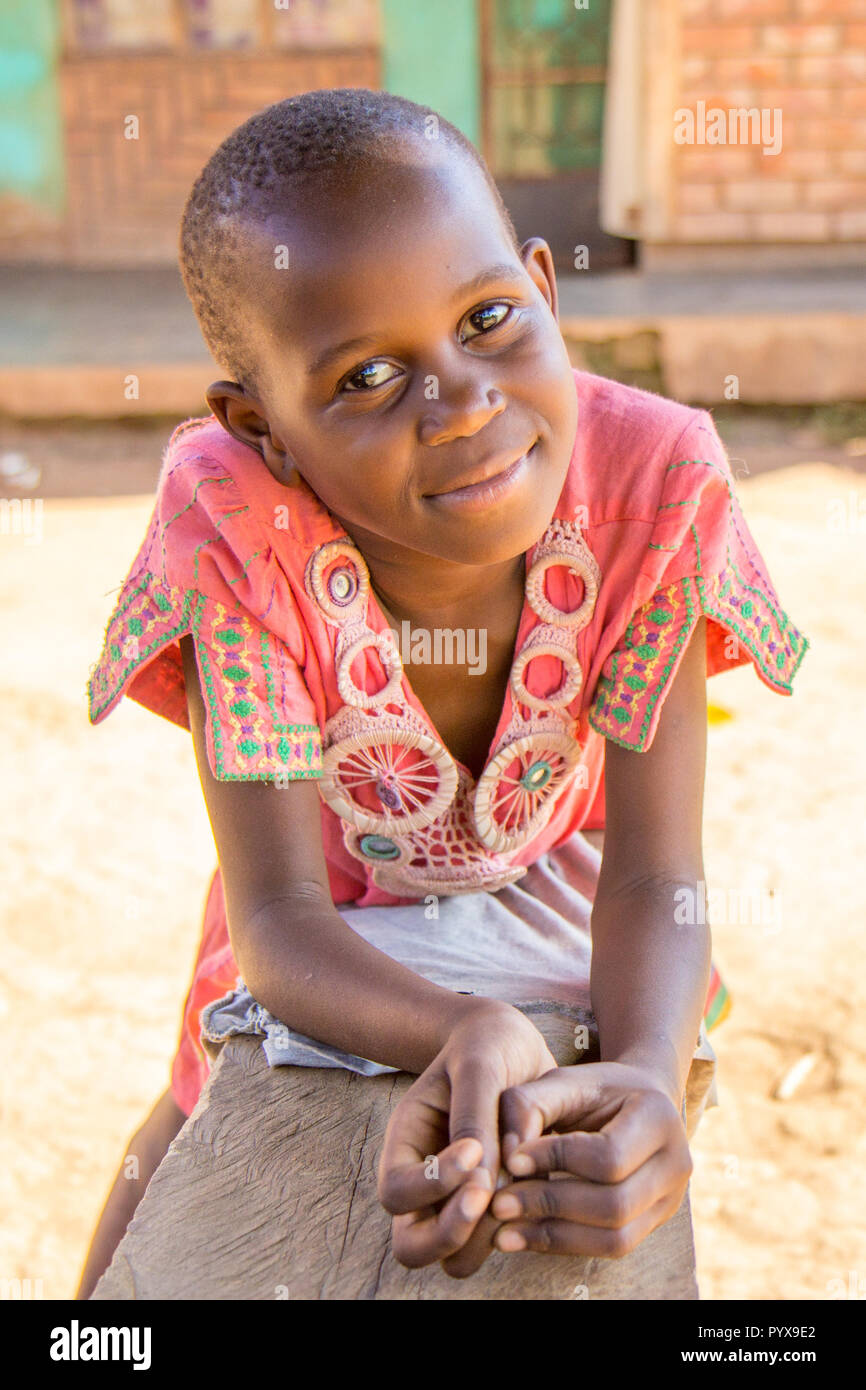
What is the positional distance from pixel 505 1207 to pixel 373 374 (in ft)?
2.40

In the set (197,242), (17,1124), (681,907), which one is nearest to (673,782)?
(681,907)

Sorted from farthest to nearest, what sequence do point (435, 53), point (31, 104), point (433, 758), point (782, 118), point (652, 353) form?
point (31, 104), point (435, 53), point (782, 118), point (652, 353), point (433, 758)

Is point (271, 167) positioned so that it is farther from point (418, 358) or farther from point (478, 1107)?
point (478, 1107)

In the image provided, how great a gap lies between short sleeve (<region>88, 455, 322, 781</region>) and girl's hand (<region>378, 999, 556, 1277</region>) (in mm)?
382

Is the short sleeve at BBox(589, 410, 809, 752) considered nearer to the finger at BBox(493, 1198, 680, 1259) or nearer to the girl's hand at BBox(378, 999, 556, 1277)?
the girl's hand at BBox(378, 999, 556, 1277)

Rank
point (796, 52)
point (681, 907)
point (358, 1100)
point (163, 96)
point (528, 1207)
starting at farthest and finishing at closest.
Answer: point (163, 96)
point (796, 52)
point (681, 907)
point (358, 1100)
point (528, 1207)

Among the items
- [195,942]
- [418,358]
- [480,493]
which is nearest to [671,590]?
[480,493]

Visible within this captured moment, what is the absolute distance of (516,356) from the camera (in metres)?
1.36

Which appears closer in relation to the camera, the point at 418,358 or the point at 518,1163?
the point at 518,1163

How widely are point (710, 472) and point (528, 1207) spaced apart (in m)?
0.75

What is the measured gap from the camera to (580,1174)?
1081 millimetres

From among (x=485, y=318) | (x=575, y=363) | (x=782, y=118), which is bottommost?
(x=575, y=363)

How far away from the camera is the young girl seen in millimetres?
1265

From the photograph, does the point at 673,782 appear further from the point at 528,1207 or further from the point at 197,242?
the point at 197,242
